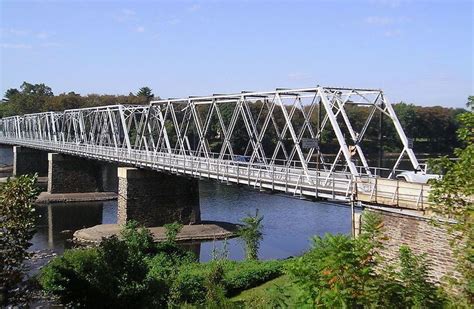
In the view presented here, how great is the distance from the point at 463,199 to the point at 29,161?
301ft

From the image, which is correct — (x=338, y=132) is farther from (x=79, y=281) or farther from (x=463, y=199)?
(x=463, y=199)

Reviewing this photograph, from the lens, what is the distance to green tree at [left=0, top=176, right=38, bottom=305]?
13.9m

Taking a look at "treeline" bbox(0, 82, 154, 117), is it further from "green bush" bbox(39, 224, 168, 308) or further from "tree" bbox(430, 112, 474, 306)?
"tree" bbox(430, 112, 474, 306)

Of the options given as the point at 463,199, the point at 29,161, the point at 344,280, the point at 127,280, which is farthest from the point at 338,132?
the point at 29,161

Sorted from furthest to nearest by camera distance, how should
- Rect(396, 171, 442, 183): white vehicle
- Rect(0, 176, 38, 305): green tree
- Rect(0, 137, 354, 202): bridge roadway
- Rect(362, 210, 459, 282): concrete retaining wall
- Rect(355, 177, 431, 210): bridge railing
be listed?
Rect(0, 137, 354, 202): bridge roadway < Rect(396, 171, 442, 183): white vehicle < Rect(355, 177, 431, 210): bridge railing < Rect(362, 210, 459, 282): concrete retaining wall < Rect(0, 176, 38, 305): green tree

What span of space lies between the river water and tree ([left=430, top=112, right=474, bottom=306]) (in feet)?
82.3

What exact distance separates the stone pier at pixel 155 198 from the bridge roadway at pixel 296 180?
1522 mm

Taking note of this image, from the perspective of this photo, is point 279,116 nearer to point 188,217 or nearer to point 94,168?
point 94,168

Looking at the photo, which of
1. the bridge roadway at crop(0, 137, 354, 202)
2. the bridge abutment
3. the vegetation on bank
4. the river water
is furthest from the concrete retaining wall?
the river water

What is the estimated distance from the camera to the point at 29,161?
94000mm

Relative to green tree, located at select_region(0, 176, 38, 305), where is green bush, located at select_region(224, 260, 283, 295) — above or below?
below

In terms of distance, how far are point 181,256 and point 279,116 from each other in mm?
71461

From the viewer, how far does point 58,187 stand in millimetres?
69062

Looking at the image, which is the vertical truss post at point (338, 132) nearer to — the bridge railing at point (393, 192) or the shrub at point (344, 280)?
the bridge railing at point (393, 192)
